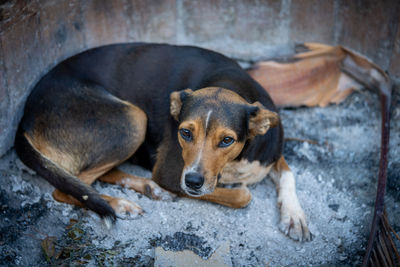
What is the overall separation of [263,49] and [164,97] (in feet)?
6.51

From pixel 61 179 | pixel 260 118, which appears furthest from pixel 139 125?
pixel 260 118

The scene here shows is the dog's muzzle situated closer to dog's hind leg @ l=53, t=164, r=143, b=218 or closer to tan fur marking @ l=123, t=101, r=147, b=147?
dog's hind leg @ l=53, t=164, r=143, b=218

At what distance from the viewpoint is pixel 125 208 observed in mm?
3488

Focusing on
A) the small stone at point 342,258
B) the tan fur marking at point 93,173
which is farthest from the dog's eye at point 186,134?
the small stone at point 342,258

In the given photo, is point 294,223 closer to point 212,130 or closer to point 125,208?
point 212,130

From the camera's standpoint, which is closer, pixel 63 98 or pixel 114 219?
pixel 114 219

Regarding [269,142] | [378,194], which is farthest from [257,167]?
[378,194]

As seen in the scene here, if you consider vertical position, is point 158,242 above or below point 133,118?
below

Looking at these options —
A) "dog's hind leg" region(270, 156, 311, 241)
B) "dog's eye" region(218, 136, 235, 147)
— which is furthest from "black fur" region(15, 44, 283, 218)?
"dog's eye" region(218, 136, 235, 147)

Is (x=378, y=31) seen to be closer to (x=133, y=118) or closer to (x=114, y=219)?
(x=133, y=118)

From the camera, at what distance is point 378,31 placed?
457 cm

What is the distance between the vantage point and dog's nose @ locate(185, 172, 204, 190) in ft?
9.43

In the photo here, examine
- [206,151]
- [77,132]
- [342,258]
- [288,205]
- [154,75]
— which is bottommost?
[342,258]

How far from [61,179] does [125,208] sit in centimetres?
57
